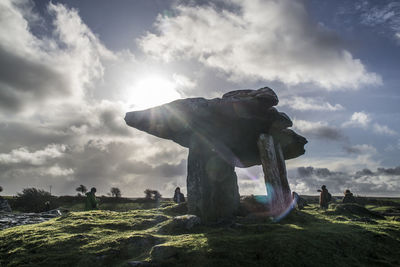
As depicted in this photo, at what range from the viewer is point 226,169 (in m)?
15.8

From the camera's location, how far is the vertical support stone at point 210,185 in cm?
1407

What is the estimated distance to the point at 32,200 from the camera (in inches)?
1329

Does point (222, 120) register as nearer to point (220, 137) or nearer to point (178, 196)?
point (220, 137)

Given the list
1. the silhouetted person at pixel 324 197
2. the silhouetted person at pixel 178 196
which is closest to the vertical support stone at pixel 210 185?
the silhouetted person at pixel 178 196

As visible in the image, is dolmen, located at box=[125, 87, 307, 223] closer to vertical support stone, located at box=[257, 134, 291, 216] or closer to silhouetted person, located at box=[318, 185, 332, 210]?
vertical support stone, located at box=[257, 134, 291, 216]

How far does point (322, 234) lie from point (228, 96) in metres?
9.06

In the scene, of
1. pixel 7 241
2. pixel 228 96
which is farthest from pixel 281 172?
pixel 7 241

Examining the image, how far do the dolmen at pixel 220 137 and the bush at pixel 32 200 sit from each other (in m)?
22.9

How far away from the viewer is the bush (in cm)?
3064

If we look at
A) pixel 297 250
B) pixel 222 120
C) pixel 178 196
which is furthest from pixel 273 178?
pixel 178 196

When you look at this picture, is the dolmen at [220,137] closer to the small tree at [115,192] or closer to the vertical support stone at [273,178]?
the vertical support stone at [273,178]

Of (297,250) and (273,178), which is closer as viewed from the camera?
(297,250)

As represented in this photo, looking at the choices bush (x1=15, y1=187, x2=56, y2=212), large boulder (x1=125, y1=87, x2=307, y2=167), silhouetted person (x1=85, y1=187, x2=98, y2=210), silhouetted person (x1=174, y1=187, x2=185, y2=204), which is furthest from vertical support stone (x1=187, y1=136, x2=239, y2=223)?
bush (x1=15, y1=187, x2=56, y2=212)

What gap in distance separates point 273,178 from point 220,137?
3996 mm
